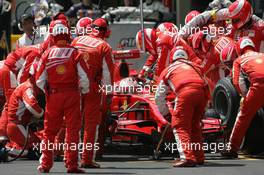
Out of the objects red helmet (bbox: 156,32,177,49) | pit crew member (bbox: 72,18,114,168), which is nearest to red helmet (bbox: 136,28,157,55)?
red helmet (bbox: 156,32,177,49)

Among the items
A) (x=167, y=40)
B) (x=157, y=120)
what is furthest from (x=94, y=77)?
(x=167, y=40)


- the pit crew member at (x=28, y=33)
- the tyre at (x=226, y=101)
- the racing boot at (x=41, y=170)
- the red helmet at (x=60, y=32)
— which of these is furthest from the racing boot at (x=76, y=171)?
the pit crew member at (x=28, y=33)

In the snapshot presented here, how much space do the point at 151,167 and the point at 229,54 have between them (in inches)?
105

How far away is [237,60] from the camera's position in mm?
15516

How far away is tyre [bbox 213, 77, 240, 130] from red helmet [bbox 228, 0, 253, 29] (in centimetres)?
135

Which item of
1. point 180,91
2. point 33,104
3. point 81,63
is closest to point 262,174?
point 180,91

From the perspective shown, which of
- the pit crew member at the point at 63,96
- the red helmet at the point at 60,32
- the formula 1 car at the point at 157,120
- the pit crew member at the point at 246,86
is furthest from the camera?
the formula 1 car at the point at 157,120

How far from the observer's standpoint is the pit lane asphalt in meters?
13.8

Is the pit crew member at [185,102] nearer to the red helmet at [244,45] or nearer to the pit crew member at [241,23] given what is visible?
the red helmet at [244,45]

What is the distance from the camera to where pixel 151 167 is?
14547 millimetres

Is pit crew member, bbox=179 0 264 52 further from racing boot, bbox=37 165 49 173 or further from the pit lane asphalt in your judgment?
racing boot, bbox=37 165 49 173

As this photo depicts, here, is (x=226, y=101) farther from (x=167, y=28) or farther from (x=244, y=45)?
(x=167, y=28)

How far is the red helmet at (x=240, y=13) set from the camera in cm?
1727

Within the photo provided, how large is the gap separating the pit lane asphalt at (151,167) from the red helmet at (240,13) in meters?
2.57
